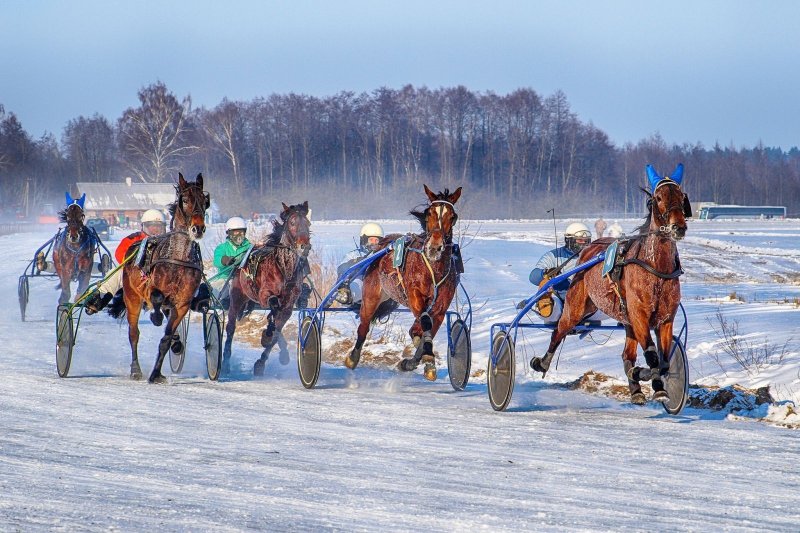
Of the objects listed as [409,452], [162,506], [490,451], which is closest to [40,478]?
[162,506]

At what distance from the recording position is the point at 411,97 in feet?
261

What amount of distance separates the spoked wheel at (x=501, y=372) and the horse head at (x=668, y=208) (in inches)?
57.3

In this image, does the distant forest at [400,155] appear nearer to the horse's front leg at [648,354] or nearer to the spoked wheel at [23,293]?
the spoked wheel at [23,293]

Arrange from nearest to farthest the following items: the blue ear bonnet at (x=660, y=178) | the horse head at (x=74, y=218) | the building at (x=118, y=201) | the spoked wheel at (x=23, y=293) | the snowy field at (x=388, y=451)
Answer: the snowy field at (x=388, y=451) < the blue ear bonnet at (x=660, y=178) < the horse head at (x=74, y=218) < the spoked wheel at (x=23, y=293) < the building at (x=118, y=201)

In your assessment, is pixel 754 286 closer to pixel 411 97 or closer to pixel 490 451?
pixel 490 451

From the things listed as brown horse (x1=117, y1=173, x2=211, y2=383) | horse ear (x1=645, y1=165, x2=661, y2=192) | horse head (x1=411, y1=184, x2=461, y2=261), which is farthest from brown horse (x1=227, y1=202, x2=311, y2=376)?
horse ear (x1=645, y1=165, x2=661, y2=192)

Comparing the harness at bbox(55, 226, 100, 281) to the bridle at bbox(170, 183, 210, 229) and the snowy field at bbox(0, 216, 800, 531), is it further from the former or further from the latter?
the bridle at bbox(170, 183, 210, 229)

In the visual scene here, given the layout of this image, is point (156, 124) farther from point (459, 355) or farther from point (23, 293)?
point (459, 355)

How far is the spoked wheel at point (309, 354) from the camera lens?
1029cm

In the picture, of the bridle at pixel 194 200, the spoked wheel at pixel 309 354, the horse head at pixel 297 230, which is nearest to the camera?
the bridle at pixel 194 200

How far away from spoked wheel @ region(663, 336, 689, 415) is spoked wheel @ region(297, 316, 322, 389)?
3.32 metres

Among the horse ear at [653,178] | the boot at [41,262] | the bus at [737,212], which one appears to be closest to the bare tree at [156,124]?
the bus at [737,212]

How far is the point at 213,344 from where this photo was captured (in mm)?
11117

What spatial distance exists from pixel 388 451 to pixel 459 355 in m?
3.42
